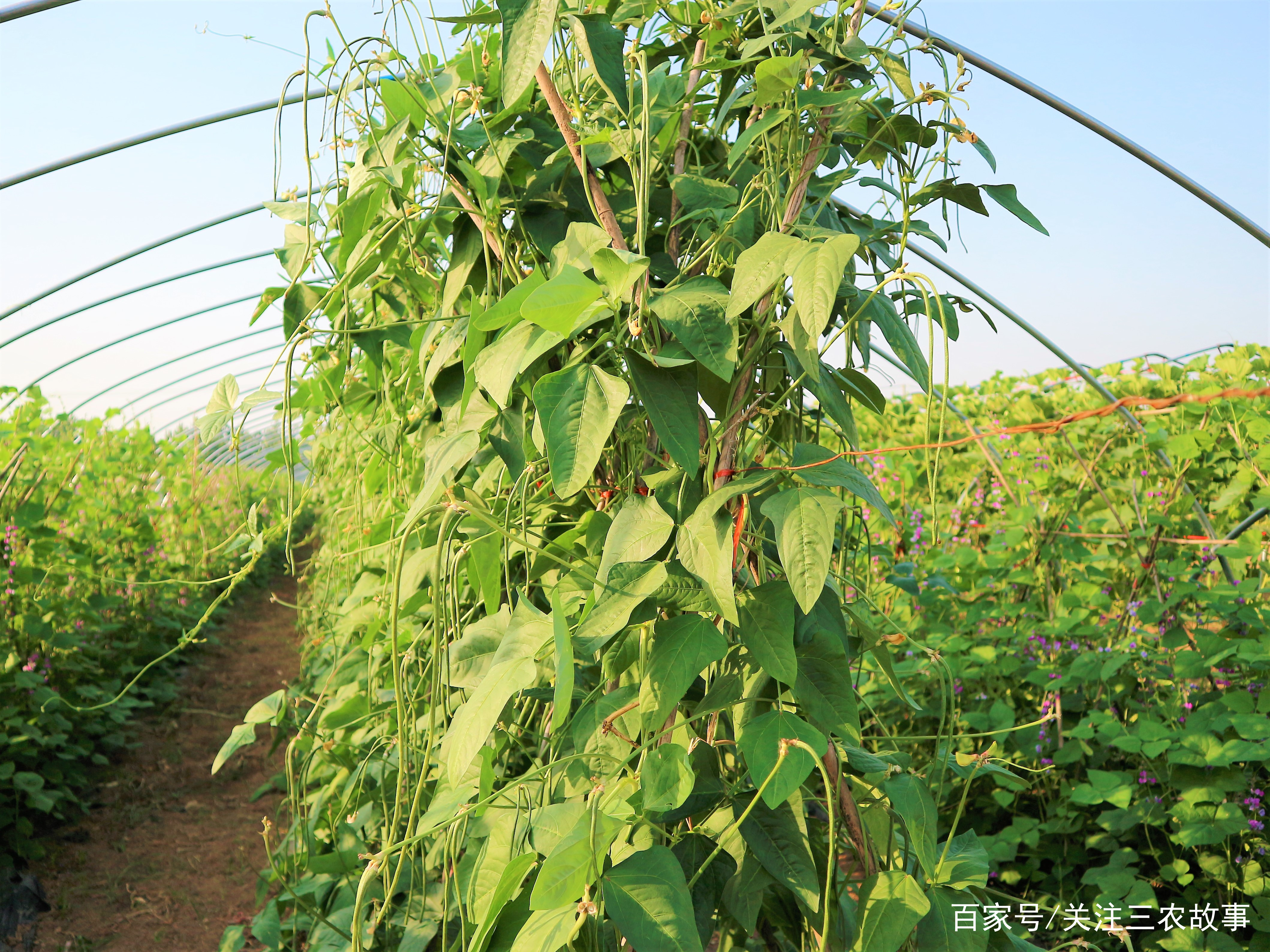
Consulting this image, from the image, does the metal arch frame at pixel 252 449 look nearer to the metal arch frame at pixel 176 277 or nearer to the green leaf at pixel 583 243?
the metal arch frame at pixel 176 277

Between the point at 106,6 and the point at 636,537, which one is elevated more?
the point at 106,6

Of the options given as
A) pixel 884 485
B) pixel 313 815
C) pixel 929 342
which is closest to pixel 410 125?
pixel 929 342

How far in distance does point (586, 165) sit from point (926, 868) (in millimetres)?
752

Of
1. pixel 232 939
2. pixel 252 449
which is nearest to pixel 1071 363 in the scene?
pixel 232 939

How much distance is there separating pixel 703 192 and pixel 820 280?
0.28 metres

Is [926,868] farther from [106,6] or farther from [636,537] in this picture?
[106,6]

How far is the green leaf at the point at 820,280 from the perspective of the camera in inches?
27.2

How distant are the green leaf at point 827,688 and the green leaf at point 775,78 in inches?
19.8

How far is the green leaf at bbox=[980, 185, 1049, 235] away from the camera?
0.85m

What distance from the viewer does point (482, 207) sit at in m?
1.00

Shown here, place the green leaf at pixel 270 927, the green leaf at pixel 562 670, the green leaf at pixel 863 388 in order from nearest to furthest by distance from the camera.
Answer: the green leaf at pixel 562 670, the green leaf at pixel 863 388, the green leaf at pixel 270 927

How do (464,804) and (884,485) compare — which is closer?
(464,804)

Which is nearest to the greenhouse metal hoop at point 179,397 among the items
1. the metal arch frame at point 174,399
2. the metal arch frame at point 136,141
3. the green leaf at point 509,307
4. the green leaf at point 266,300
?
the metal arch frame at point 174,399

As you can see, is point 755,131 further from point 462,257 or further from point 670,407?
point 462,257
